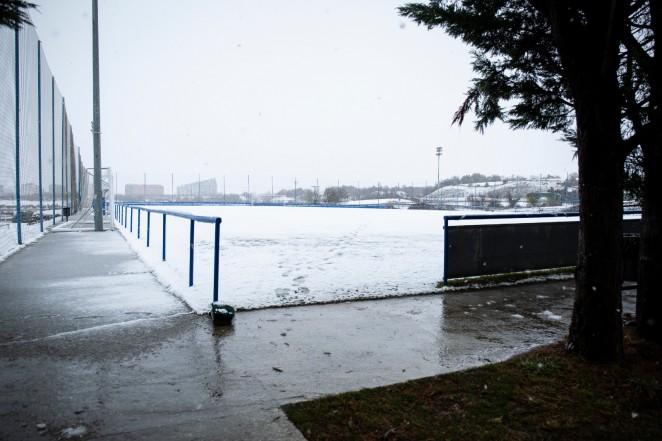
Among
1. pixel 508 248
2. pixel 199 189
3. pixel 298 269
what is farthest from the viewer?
pixel 199 189

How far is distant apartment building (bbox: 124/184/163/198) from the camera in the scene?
69312 mm

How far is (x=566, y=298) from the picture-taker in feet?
18.4

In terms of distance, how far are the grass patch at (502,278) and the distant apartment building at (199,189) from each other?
6285 centimetres

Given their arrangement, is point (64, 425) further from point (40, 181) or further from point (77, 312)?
point (40, 181)

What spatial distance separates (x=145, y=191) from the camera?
6856 centimetres

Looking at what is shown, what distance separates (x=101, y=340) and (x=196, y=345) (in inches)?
32.9

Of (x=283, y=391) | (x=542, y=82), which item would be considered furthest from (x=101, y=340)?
(x=542, y=82)

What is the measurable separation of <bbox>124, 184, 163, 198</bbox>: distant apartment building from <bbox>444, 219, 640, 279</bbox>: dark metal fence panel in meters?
68.6

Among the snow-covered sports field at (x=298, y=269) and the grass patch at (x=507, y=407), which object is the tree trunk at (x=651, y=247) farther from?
the snow-covered sports field at (x=298, y=269)

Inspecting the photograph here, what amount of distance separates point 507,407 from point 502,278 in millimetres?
4272

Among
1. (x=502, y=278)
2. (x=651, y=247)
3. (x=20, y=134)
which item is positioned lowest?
(x=502, y=278)

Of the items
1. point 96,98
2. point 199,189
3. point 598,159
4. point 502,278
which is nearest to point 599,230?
point 598,159

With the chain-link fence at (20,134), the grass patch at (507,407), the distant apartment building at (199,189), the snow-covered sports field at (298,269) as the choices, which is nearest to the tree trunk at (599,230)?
the grass patch at (507,407)

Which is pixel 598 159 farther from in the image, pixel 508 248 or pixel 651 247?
pixel 508 248
